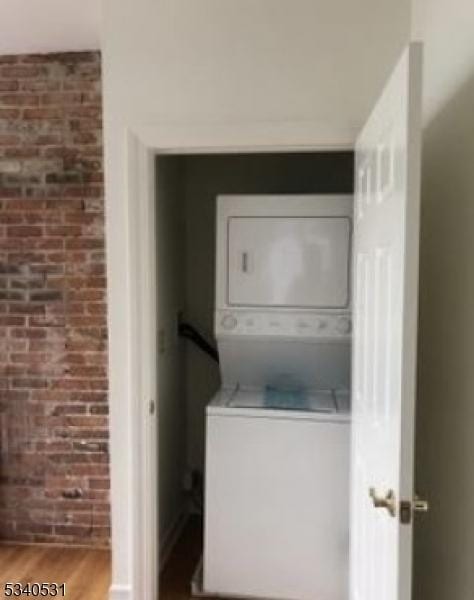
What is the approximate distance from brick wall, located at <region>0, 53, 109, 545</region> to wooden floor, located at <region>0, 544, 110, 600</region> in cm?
8

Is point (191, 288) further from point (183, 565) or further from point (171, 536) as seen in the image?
point (183, 565)

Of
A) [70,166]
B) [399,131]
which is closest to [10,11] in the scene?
[70,166]

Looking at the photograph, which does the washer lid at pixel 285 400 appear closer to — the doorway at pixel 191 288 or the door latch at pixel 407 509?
the doorway at pixel 191 288

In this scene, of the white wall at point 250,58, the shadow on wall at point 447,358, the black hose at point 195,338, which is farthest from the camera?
the black hose at point 195,338

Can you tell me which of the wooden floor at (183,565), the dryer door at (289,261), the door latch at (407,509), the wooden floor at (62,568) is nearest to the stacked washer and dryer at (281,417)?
the dryer door at (289,261)

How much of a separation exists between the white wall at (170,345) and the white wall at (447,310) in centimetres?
133

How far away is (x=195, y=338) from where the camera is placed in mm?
3201

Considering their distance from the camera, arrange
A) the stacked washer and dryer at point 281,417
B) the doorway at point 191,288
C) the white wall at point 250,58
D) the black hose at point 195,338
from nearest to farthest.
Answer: the white wall at point 250,58 → the stacked washer and dryer at point 281,417 → the doorway at point 191,288 → the black hose at point 195,338

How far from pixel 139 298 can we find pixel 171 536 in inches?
58.9

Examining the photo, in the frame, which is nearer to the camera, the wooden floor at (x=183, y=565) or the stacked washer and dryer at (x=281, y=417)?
the stacked washer and dryer at (x=281, y=417)

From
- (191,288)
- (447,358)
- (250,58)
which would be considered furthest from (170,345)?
(447,358)

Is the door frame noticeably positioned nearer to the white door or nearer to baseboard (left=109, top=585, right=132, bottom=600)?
baseboard (left=109, top=585, right=132, bottom=600)

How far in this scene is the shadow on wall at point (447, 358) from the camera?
1351 mm

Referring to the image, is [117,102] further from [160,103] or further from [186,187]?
[186,187]
